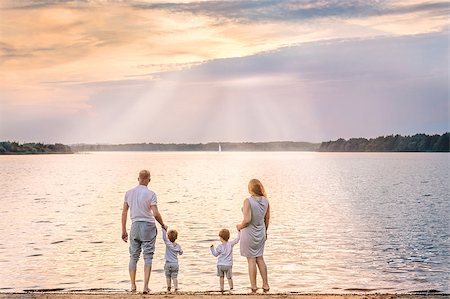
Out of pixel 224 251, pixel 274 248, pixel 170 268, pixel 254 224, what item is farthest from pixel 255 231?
pixel 274 248

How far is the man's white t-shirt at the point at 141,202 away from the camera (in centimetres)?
1448

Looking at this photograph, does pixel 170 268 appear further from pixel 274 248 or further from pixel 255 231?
pixel 274 248

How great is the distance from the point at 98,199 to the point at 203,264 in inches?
1703

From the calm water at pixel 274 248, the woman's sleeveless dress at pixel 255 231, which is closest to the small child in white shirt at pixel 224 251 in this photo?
the woman's sleeveless dress at pixel 255 231

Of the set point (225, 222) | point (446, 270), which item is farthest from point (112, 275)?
point (225, 222)

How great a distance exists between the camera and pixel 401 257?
2648cm

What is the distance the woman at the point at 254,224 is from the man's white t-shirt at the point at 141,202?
1968 millimetres

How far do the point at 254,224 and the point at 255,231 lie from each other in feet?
0.63

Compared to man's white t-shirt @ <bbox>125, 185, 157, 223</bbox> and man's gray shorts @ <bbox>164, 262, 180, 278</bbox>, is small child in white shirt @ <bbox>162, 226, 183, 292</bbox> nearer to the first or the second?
man's gray shorts @ <bbox>164, 262, 180, 278</bbox>

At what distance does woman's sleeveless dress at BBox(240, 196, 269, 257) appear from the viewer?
47.9ft

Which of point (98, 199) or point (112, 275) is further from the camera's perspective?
point (98, 199)

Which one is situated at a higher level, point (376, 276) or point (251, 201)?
point (251, 201)

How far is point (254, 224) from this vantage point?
1477 centimetres

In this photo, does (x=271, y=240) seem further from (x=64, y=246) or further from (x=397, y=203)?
(x=397, y=203)
